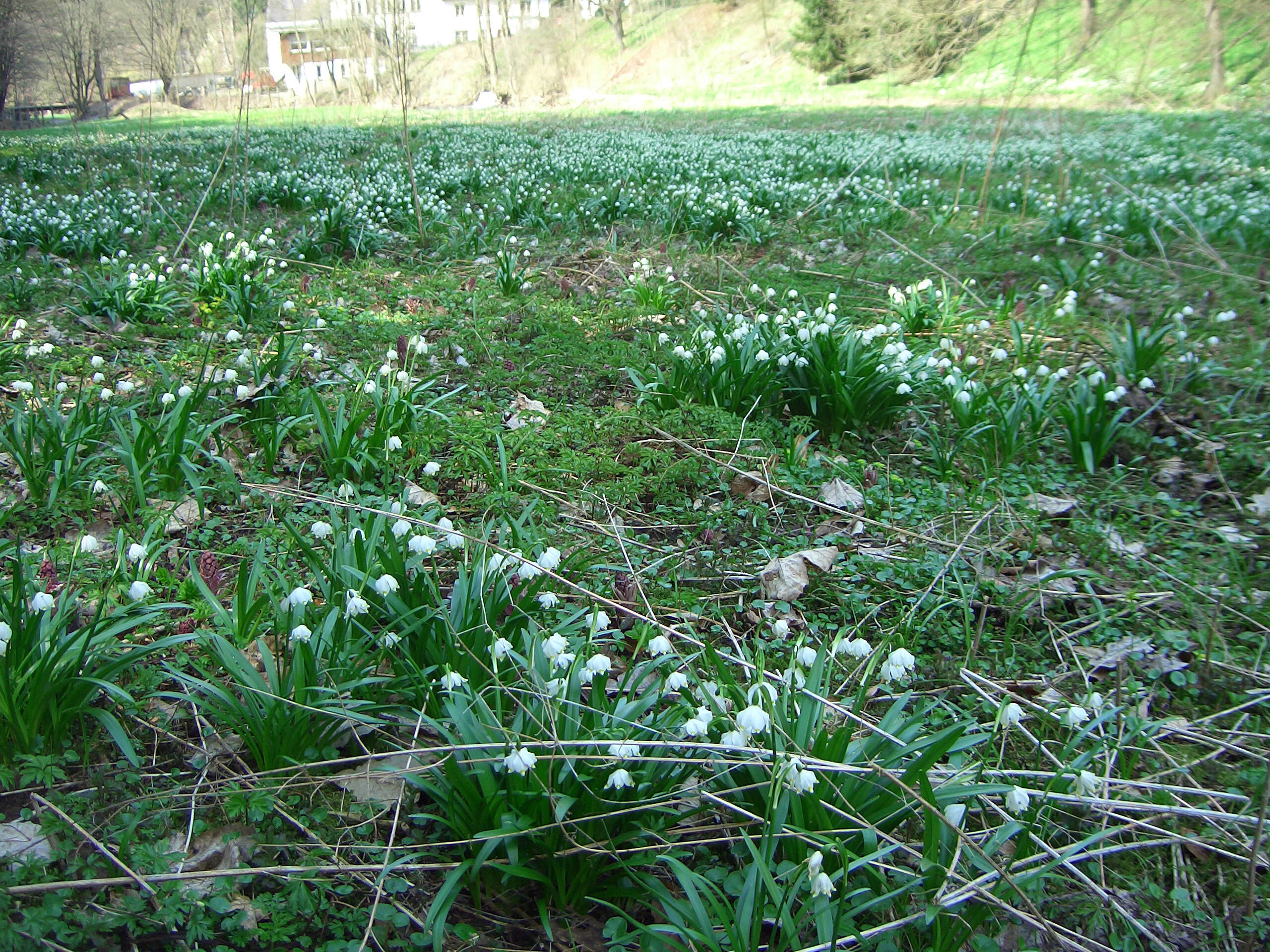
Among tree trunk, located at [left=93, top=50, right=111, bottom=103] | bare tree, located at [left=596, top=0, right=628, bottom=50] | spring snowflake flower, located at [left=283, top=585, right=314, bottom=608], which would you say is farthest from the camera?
bare tree, located at [left=596, top=0, right=628, bottom=50]

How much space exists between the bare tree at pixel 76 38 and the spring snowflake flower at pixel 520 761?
9335 millimetres

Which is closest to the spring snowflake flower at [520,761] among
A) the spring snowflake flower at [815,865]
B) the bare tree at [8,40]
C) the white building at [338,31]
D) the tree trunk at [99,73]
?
the spring snowflake flower at [815,865]

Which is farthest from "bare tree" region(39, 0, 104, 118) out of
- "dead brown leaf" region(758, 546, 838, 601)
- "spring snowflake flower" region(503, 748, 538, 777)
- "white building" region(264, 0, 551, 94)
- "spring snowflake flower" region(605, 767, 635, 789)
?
"spring snowflake flower" region(605, 767, 635, 789)

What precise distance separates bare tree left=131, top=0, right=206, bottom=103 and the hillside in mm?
6423

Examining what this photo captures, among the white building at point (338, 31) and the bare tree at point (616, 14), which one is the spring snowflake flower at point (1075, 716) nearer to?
the white building at point (338, 31)

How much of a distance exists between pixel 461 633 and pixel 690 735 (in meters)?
0.64

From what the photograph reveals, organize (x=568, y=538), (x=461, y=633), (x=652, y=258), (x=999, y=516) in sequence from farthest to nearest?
(x=652, y=258), (x=999, y=516), (x=568, y=538), (x=461, y=633)

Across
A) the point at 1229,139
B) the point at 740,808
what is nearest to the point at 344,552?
the point at 740,808

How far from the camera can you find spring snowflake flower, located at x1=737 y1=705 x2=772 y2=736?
1.59 meters

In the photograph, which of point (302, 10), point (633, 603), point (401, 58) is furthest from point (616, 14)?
point (633, 603)

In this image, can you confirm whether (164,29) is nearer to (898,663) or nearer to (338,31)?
(898,663)

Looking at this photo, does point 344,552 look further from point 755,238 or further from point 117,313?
point 755,238

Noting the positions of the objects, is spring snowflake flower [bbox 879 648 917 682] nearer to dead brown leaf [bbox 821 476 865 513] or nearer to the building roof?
dead brown leaf [bbox 821 476 865 513]

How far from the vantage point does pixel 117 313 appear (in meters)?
4.48
